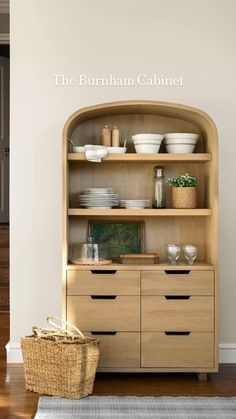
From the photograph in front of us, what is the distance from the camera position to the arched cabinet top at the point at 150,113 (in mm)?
4477

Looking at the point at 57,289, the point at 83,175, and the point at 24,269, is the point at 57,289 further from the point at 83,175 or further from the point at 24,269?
the point at 83,175

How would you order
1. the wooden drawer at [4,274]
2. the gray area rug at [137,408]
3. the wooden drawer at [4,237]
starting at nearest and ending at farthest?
the gray area rug at [137,408] → the wooden drawer at [4,274] → the wooden drawer at [4,237]

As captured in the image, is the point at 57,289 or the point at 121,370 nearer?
the point at 121,370

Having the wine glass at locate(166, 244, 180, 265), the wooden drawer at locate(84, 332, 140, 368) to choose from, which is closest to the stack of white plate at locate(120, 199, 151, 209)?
the wine glass at locate(166, 244, 180, 265)

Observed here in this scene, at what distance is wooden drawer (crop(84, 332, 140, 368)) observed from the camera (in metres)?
4.41

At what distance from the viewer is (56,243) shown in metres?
4.86

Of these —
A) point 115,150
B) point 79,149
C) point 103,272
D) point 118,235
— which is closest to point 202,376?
point 103,272

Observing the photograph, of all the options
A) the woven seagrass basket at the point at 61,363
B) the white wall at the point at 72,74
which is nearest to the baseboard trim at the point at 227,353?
the white wall at the point at 72,74

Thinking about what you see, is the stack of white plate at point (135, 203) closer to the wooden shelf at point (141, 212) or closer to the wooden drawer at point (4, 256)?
the wooden shelf at point (141, 212)

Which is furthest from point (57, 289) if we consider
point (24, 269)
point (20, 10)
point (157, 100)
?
point (20, 10)

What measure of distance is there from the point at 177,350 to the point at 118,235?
0.88 m

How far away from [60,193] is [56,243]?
13.3 inches

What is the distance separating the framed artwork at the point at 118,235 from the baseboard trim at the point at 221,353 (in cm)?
87

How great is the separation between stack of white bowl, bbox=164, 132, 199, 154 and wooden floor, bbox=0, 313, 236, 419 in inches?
56.3
